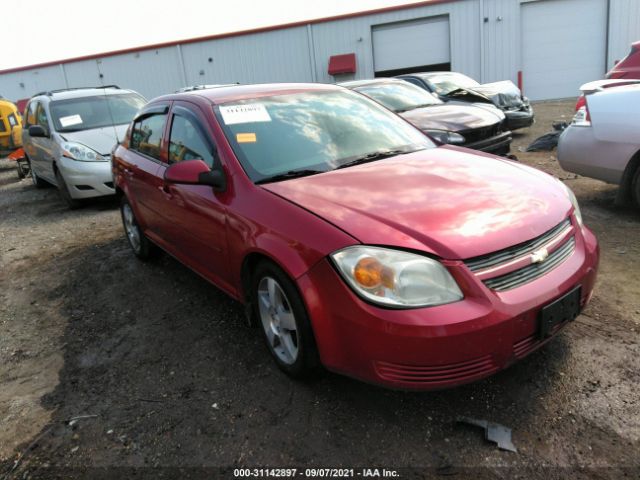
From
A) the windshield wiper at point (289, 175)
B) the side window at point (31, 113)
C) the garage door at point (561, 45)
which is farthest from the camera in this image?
the garage door at point (561, 45)

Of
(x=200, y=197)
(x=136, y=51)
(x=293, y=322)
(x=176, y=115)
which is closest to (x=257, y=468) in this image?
(x=293, y=322)

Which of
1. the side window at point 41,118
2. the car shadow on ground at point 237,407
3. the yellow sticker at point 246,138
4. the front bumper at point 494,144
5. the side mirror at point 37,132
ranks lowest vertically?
the car shadow on ground at point 237,407

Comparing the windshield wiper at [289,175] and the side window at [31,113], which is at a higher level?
the side window at [31,113]

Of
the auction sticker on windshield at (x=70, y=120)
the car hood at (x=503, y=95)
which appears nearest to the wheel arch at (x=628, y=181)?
the car hood at (x=503, y=95)

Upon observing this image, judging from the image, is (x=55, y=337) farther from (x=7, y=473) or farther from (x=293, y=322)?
(x=293, y=322)

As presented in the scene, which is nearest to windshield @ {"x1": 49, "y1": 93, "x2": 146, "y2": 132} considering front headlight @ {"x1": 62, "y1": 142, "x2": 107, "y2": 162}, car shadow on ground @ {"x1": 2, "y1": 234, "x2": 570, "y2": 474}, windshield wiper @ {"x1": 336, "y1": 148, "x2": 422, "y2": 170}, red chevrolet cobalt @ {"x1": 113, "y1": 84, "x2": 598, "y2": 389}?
front headlight @ {"x1": 62, "y1": 142, "x2": 107, "y2": 162}

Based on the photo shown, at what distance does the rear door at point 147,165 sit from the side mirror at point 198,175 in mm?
895

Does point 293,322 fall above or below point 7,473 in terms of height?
above

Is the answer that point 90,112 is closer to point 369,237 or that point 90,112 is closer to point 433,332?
point 369,237

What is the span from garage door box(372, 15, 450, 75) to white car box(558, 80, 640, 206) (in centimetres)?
1739

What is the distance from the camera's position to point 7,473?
231 cm

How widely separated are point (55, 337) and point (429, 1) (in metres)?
20.5

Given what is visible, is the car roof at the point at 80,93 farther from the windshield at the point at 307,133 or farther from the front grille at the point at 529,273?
the front grille at the point at 529,273

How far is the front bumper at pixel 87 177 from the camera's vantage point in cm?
706
